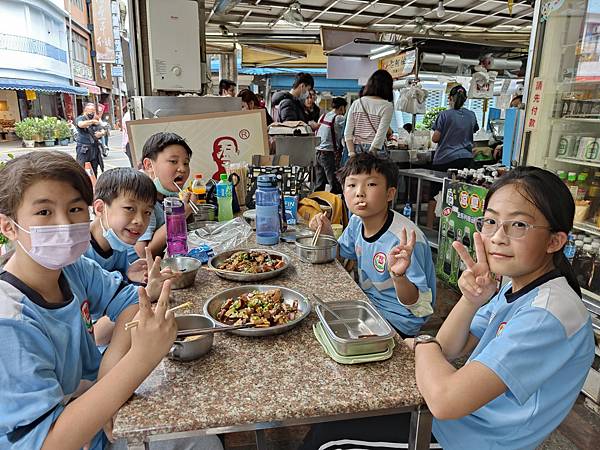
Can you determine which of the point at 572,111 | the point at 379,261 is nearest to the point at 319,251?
the point at 379,261

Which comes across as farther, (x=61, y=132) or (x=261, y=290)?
(x=61, y=132)

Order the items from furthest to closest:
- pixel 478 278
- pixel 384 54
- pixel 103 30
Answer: pixel 384 54 → pixel 103 30 → pixel 478 278

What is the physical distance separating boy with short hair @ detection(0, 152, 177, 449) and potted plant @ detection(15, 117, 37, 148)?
216 cm

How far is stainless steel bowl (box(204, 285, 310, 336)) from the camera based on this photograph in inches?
53.6

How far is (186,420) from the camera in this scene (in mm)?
999

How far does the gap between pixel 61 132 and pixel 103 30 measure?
1.38 metres

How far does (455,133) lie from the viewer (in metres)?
5.96

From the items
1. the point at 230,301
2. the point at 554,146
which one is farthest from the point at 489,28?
the point at 230,301

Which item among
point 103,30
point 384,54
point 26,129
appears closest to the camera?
point 26,129

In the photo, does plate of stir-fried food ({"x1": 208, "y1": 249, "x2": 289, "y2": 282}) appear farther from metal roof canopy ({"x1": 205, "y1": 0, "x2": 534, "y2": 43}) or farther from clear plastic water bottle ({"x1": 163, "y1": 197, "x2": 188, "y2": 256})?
metal roof canopy ({"x1": 205, "y1": 0, "x2": 534, "y2": 43})

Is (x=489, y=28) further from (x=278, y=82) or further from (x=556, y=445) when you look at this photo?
(x=556, y=445)

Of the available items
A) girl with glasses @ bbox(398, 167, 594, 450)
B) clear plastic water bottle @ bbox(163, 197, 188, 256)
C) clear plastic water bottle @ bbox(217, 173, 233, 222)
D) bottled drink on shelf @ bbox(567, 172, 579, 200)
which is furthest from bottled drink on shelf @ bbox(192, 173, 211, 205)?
bottled drink on shelf @ bbox(567, 172, 579, 200)

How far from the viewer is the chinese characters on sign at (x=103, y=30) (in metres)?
4.36

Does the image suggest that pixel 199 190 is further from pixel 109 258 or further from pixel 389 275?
pixel 389 275
